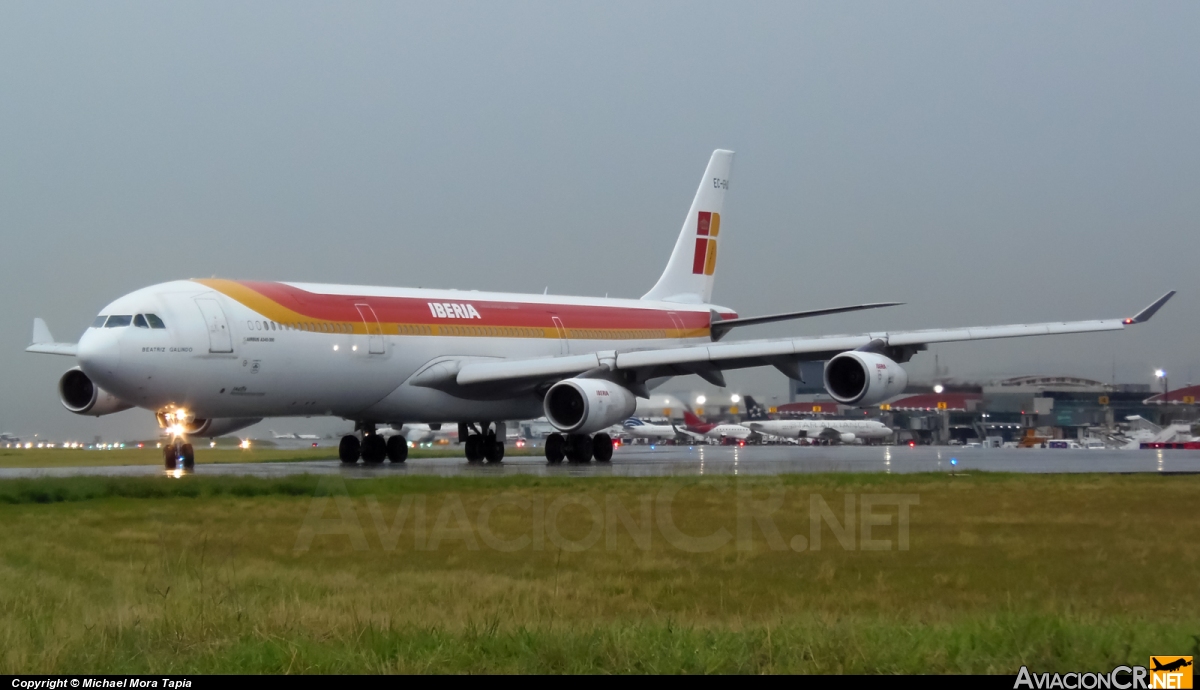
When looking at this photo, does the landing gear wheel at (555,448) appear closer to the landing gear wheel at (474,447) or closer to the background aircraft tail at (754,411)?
the landing gear wheel at (474,447)

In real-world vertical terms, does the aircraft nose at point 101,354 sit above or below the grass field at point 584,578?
above

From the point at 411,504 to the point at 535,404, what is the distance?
566 inches

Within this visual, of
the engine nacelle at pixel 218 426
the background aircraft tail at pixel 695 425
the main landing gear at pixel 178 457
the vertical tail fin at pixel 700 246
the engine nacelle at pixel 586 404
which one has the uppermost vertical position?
the vertical tail fin at pixel 700 246

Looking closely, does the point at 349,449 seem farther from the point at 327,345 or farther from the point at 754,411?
the point at 754,411

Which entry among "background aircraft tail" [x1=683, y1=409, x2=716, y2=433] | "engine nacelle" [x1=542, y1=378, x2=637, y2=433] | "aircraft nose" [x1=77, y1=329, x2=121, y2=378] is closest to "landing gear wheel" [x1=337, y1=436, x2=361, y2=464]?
"engine nacelle" [x1=542, y1=378, x2=637, y2=433]

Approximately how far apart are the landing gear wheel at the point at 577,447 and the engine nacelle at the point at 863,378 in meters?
5.36

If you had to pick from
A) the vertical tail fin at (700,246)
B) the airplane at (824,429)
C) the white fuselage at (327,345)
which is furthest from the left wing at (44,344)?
the airplane at (824,429)

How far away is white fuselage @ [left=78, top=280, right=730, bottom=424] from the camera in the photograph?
74.4ft

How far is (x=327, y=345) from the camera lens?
25219 millimetres

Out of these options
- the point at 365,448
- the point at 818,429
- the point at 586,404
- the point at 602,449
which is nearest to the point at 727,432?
the point at 818,429

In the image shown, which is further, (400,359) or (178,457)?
(400,359)

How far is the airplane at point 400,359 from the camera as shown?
75.4 feet

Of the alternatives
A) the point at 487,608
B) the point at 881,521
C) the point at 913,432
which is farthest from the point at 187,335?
the point at 913,432

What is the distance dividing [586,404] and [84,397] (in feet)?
32.5
